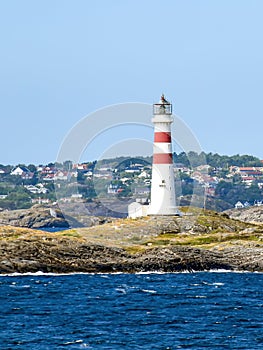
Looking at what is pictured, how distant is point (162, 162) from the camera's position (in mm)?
90562

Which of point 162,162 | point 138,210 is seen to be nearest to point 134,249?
point 162,162

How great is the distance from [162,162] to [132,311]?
30282 mm

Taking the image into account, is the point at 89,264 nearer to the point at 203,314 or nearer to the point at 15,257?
the point at 15,257

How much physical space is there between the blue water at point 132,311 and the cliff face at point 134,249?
138 centimetres

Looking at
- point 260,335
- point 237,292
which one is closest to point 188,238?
point 237,292

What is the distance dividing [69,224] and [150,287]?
115 meters

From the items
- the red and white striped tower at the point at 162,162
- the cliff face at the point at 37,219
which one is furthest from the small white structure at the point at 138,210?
the cliff face at the point at 37,219

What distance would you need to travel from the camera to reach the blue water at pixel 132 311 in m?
52.2

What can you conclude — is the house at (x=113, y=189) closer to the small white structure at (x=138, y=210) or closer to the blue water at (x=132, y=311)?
the small white structure at (x=138, y=210)

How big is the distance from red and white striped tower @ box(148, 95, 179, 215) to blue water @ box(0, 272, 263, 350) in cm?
1297

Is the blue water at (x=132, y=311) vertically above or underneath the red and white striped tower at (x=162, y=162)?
underneath

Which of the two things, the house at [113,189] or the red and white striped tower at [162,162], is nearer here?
the red and white striped tower at [162,162]

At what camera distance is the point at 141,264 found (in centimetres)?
7969

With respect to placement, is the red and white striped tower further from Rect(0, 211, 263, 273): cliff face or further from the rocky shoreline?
the rocky shoreline
